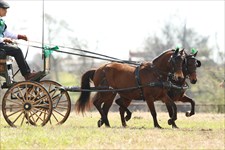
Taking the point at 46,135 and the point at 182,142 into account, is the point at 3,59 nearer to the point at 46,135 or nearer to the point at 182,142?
the point at 46,135

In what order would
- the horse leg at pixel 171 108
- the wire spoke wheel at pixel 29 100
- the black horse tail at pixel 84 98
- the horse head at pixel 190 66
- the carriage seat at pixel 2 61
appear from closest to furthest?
1. the carriage seat at pixel 2 61
2. the wire spoke wheel at pixel 29 100
3. the horse leg at pixel 171 108
4. the horse head at pixel 190 66
5. the black horse tail at pixel 84 98

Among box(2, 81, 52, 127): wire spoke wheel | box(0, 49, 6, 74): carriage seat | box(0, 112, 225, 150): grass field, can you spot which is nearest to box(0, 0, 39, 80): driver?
box(0, 49, 6, 74): carriage seat

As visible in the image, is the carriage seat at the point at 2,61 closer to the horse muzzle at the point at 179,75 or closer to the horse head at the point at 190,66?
the horse muzzle at the point at 179,75

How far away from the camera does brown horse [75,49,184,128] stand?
14719 millimetres

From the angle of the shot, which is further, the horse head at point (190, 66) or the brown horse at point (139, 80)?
the horse head at point (190, 66)

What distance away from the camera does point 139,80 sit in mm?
14945

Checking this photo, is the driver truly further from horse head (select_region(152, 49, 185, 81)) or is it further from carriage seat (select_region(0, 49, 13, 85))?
horse head (select_region(152, 49, 185, 81))

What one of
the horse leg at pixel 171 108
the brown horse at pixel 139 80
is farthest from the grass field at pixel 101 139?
the brown horse at pixel 139 80

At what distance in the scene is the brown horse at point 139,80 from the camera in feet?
48.3

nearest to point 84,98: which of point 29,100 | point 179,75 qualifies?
point 179,75

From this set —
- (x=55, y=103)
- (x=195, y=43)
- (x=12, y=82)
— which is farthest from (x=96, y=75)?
(x=195, y=43)

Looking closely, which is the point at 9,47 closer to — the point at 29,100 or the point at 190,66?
the point at 29,100

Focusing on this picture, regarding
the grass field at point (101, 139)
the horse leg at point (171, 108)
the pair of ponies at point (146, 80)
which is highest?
the pair of ponies at point (146, 80)

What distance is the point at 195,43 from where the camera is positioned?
59.2 meters
